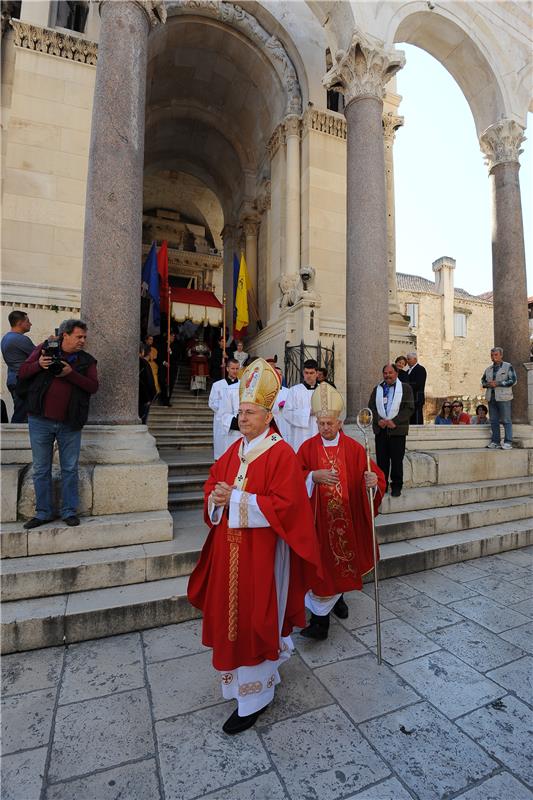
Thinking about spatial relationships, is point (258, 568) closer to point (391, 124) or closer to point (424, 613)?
point (424, 613)

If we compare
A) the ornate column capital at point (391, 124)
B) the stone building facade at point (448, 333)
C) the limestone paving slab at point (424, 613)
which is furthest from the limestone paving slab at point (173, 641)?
the stone building facade at point (448, 333)

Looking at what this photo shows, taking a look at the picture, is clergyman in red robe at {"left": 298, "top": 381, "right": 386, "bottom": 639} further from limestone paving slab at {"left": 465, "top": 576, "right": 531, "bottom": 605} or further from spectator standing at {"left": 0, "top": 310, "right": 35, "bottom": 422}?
spectator standing at {"left": 0, "top": 310, "right": 35, "bottom": 422}

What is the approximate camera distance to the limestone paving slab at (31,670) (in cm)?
251

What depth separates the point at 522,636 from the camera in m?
3.21

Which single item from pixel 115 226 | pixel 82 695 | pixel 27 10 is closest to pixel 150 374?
pixel 115 226

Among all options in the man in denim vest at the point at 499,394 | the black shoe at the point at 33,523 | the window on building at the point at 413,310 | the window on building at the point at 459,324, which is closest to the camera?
the black shoe at the point at 33,523

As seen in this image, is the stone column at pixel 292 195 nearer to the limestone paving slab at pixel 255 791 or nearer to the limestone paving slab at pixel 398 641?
the limestone paving slab at pixel 398 641

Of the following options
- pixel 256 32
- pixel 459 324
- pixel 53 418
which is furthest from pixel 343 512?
pixel 459 324

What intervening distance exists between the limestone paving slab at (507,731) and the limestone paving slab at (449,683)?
7 cm

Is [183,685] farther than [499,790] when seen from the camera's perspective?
Yes

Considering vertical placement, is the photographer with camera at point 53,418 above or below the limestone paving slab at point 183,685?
above

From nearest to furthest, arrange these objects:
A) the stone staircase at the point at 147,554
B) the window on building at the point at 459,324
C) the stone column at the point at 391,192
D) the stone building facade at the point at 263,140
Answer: the stone staircase at the point at 147,554, the stone building facade at the point at 263,140, the stone column at the point at 391,192, the window on building at the point at 459,324

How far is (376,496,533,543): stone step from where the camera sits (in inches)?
189

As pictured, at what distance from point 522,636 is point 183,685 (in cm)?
265
